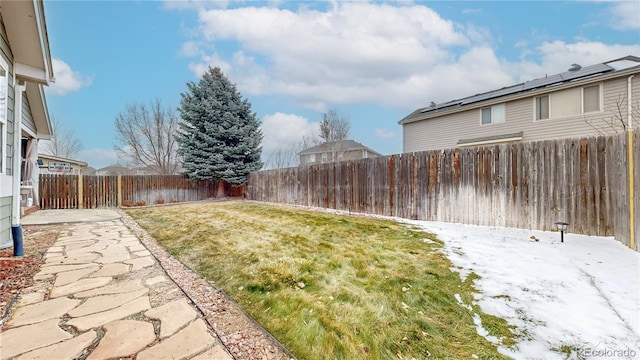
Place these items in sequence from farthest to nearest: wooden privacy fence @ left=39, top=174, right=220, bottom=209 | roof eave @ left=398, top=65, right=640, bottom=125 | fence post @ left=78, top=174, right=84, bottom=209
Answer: fence post @ left=78, top=174, right=84, bottom=209 < wooden privacy fence @ left=39, top=174, right=220, bottom=209 < roof eave @ left=398, top=65, right=640, bottom=125

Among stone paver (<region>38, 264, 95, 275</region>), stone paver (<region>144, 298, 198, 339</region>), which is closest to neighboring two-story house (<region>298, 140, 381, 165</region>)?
stone paver (<region>38, 264, 95, 275</region>)

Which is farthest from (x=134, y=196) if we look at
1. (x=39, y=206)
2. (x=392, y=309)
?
(x=392, y=309)

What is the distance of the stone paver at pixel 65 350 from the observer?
5.69 ft

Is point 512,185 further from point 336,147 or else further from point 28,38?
point 336,147

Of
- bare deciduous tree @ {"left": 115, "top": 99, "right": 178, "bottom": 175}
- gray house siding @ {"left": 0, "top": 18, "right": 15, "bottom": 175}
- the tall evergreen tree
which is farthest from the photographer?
bare deciduous tree @ {"left": 115, "top": 99, "right": 178, "bottom": 175}

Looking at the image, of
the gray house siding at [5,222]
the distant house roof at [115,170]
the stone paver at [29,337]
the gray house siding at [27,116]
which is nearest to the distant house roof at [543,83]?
the stone paver at [29,337]

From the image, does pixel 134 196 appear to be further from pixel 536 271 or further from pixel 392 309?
pixel 536 271

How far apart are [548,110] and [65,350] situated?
48.6ft

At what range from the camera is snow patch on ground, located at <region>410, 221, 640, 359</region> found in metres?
1.94

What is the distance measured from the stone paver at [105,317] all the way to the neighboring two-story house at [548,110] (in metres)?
10.5

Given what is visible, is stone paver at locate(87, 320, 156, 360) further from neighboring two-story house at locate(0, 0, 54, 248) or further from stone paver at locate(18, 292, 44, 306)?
neighboring two-story house at locate(0, 0, 54, 248)

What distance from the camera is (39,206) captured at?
35.4ft

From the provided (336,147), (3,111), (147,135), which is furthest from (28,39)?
(336,147)

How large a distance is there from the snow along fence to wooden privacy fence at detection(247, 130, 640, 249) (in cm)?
1072
